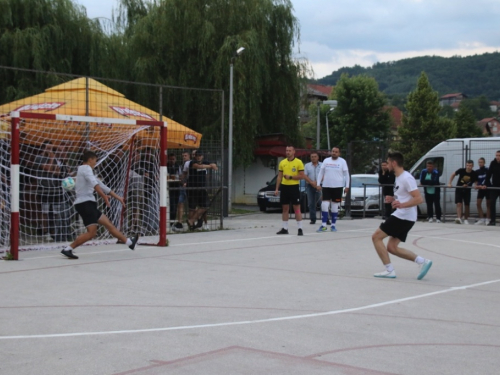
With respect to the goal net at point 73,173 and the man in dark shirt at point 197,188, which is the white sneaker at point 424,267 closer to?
the goal net at point 73,173

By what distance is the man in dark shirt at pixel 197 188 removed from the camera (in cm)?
1762

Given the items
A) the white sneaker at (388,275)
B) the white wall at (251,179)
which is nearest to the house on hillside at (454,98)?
the white wall at (251,179)

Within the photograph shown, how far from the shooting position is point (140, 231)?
16.3m

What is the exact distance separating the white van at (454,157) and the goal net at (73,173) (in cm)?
1010

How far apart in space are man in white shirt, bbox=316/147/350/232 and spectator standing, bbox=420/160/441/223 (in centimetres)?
479

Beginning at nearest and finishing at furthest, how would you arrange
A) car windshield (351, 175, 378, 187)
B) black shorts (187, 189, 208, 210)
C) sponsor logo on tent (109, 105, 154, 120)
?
sponsor logo on tent (109, 105, 154, 120) < black shorts (187, 189, 208, 210) < car windshield (351, 175, 378, 187)

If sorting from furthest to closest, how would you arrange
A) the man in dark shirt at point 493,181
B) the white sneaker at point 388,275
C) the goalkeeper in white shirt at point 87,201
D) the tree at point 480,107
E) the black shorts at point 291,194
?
the tree at point 480,107 < the man in dark shirt at point 493,181 < the black shorts at point 291,194 < the goalkeeper in white shirt at point 87,201 < the white sneaker at point 388,275

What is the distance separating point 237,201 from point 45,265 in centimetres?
2426

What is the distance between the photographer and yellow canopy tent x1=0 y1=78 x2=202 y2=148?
14555 millimetres

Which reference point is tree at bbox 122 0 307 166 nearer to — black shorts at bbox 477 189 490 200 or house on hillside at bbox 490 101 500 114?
black shorts at bbox 477 189 490 200

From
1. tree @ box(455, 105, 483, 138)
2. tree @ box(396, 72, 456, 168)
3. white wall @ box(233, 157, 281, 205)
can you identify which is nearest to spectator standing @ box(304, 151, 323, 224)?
white wall @ box(233, 157, 281, 205)

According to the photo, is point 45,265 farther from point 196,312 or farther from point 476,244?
point 476,244

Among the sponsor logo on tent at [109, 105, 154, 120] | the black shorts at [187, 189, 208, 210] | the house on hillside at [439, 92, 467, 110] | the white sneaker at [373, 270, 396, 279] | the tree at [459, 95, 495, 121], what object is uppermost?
the house on hillside at [439, 92, 467, 110]

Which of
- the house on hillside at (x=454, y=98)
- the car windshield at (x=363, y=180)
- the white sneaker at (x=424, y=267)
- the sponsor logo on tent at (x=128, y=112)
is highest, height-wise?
the house on hillside at (x=454, y=98)
